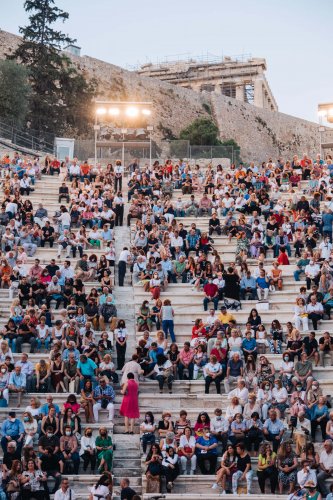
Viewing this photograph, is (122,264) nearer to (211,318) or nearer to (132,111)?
(211,318)

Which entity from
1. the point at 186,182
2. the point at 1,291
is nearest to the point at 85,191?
the point at 186,182

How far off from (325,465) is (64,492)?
4083 mm

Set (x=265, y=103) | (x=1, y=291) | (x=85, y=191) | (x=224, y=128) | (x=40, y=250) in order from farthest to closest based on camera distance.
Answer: (x=265, y=103) → (x=224, y=128) → (x=85, y=191) → (x=40, y=250) → (x=1, y=291)

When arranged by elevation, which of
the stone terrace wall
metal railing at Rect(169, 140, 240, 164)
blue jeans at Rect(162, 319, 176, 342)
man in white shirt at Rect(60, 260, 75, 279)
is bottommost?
blue jeans at Rect(162, 319, 176, 342)

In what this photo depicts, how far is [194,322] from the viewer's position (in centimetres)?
2066

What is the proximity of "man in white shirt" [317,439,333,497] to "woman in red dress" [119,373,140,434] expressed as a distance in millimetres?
3283

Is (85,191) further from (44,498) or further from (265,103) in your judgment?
(265,103)

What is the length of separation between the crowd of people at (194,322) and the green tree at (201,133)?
79.6 ft

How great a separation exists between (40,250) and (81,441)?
8417mm

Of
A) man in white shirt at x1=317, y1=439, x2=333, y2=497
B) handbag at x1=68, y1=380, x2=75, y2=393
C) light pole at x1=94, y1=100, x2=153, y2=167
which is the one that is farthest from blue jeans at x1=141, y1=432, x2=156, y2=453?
light pole at x1=94, y1=100, x2=153, y2=167

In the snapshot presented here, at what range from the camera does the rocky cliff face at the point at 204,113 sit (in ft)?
189

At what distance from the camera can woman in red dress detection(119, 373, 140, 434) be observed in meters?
16.9

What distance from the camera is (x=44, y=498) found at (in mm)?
14961

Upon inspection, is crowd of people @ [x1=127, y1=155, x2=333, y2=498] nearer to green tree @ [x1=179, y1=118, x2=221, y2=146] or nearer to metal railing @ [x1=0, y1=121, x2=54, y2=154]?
metal railing @ [x1=0, y1=121, x2=54, y2=154]
